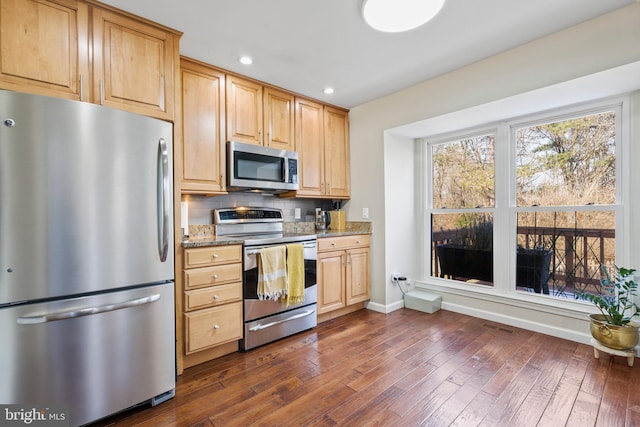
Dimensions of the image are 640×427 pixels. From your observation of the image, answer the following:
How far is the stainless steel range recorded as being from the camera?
2395 millimetres

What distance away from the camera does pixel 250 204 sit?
10.3ft

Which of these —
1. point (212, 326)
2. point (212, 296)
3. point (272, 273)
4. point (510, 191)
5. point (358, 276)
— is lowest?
point (212, 326)

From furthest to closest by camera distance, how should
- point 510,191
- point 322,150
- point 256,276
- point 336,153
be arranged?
1. point 336,153
2. point 322,150
3. point 510,191
4. point 256,276

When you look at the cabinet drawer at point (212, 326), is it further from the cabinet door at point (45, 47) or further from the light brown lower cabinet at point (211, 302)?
the cabinet door at point (45, 47)

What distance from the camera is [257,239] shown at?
244 cm

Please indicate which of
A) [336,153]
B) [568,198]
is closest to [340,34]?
[336,153]

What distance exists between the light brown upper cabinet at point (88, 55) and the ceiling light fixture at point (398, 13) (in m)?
1.37

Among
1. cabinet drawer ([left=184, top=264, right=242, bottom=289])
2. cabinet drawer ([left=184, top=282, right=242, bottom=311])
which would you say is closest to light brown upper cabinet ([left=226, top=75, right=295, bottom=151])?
cabinet drawer ([left=184, top=264, right=242, bottom=289])

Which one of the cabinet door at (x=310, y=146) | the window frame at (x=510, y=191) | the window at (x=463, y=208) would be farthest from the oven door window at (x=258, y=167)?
the window at (x=463, y=208)

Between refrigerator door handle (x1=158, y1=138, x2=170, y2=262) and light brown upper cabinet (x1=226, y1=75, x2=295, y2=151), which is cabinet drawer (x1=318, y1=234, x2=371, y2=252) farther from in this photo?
refrigerator door handle (x1=158, y1=138, x2=170, y2=262)

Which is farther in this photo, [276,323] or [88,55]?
[276,323]

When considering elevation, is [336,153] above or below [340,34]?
below

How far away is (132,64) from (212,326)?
1.89 meters

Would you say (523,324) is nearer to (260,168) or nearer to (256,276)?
(256,276)
